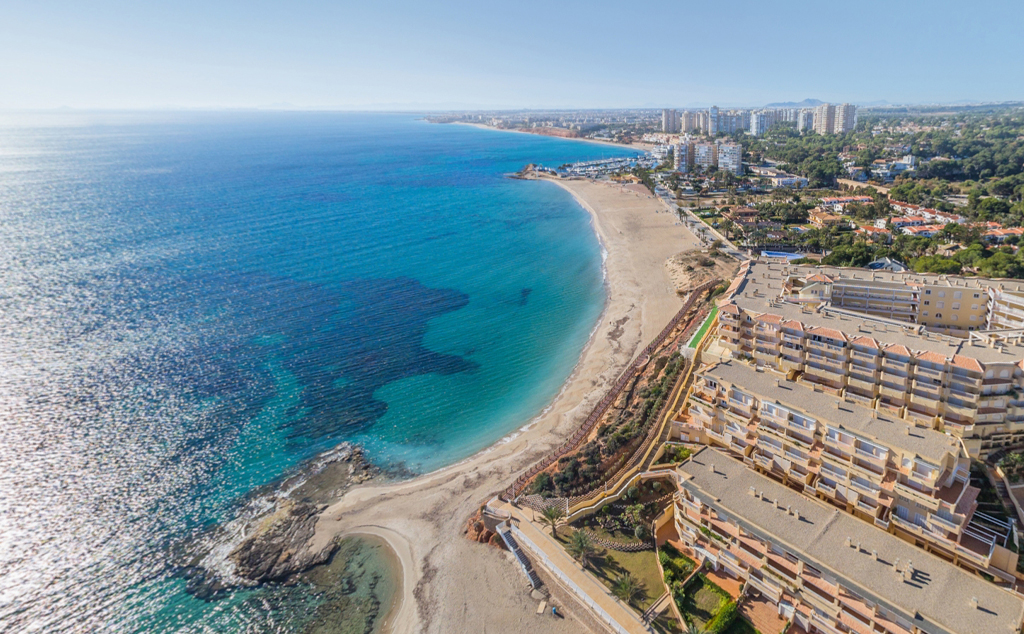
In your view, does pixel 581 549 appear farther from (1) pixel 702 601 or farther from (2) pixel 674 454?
(2) pixel 674 454

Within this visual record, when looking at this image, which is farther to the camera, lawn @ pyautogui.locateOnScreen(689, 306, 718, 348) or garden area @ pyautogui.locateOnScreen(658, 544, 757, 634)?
lawn @ pyautogui.locateOnScreen(689, 306, 718, 348)

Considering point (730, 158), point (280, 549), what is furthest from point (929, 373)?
point (730, 158)

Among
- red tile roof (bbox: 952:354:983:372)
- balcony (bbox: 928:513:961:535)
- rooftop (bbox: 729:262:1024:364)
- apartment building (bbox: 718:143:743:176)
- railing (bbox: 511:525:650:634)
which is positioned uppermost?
apartment building (bbox: 718:143:743:176)

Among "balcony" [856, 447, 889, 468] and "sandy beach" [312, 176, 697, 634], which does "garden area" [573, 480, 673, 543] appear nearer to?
"sandy beach" [312, 176, 697, 634]

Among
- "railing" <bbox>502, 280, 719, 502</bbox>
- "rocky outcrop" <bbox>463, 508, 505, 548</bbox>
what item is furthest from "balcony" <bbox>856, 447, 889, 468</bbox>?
"rocky outcrop" <bbox>463, 508, 505, 548</bbox>

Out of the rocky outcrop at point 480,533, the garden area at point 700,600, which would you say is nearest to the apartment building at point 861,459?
the garden area at point 700,600

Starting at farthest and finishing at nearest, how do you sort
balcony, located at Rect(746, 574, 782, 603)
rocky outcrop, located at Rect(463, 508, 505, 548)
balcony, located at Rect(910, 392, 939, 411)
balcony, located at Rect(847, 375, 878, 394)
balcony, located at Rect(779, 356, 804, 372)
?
balcony, located at Rect(779, 356, 804, 372) → balcony, located at Rect(847, 375, 878, 394) → rocky outcrop, located at Rect(463, 508, 505, 548) → balcony, located at Rect(910, 392, 939, 411) → balcony, located at Rect(746, 574, 782, 603)
